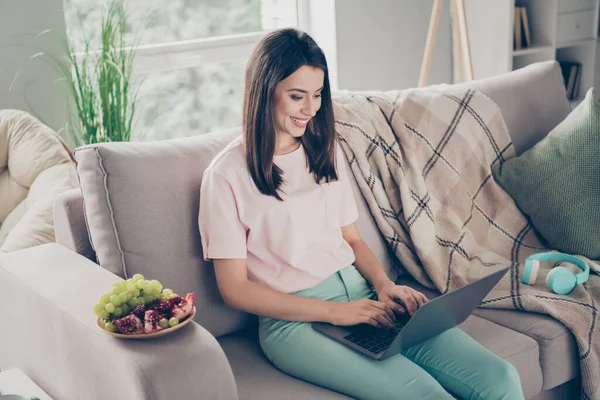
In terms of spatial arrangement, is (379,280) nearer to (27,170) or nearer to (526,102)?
(526,102)

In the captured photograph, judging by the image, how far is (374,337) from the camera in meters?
1.62

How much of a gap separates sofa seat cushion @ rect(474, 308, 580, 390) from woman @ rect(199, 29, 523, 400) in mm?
269

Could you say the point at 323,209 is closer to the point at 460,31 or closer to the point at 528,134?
the point at 528,134

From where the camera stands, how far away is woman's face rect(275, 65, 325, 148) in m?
1.69

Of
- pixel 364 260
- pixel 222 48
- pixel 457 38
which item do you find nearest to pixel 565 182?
pixel 364 260

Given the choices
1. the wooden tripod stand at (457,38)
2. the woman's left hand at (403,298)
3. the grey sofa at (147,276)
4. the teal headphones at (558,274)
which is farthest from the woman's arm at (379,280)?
the wooden tripod stand at (457,38)

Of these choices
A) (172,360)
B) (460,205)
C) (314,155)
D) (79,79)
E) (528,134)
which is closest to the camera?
(172,360)

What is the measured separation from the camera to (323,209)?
71.1 inches

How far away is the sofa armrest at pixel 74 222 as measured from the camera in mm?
1827

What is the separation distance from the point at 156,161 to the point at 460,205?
0.91m

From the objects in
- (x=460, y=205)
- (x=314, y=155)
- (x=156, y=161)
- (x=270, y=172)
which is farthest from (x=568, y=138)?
(x=156, y=161)

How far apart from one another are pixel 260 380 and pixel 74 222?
594 mm

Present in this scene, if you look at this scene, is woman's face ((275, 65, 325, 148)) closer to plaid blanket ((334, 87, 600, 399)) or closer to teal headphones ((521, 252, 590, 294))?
plaid blanket ((334, 87, 600, 399))

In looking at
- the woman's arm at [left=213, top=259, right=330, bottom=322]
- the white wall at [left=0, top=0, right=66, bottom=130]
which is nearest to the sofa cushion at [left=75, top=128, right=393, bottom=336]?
the woman's arm at [left=213, top=259, right=330, bottom=322]
